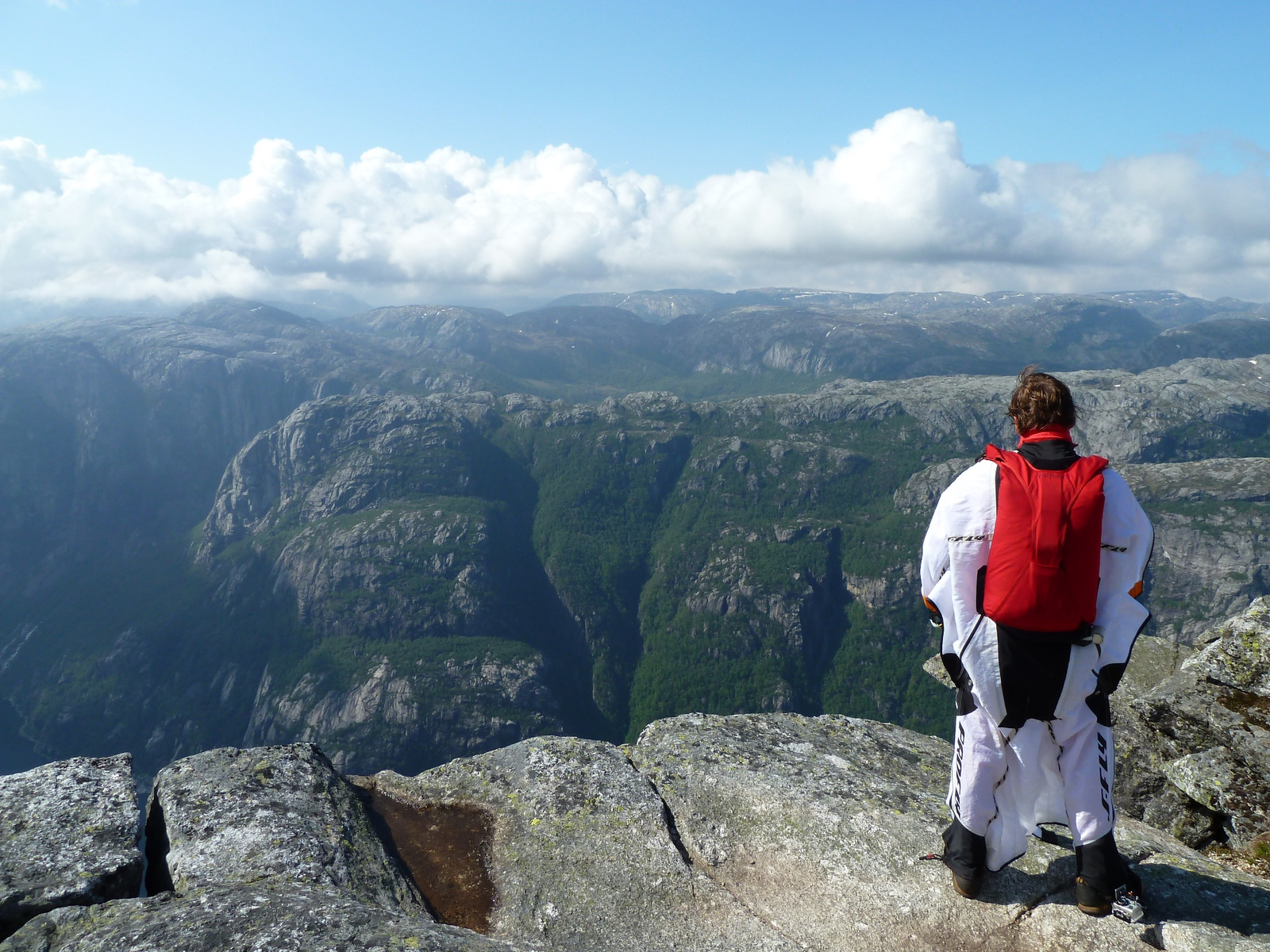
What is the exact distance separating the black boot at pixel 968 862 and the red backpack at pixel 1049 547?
11.5 ft

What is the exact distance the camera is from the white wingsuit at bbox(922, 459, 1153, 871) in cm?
741

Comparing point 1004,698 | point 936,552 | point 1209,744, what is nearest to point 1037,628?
point 1004,698

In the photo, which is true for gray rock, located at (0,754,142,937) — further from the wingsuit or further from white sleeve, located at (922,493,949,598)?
white sleeve, located at (922,493,949,598)

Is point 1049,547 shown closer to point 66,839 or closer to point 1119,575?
point 1119,575

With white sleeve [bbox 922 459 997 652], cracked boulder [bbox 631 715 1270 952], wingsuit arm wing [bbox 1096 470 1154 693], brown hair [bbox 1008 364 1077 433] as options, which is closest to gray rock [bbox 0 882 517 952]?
cracked boulder [bbox 631 715 1270 952]

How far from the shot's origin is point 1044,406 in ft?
25.1

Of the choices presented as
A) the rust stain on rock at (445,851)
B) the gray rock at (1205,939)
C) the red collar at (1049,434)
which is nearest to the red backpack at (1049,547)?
the red collar at (1049,434)

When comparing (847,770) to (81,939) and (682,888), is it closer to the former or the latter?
(682,888)

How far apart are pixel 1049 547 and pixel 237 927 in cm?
1026

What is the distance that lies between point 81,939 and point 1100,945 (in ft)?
39.6

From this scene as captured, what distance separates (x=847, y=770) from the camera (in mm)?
12773

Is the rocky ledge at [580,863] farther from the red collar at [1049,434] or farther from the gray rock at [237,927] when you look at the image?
the red collar at [1049,434]

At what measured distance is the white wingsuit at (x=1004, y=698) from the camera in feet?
24.3

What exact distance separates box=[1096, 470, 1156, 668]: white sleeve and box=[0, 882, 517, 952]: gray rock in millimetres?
8187
